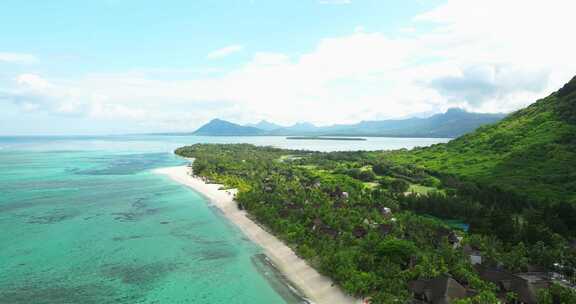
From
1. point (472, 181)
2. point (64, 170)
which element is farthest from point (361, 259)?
point (64, 170)

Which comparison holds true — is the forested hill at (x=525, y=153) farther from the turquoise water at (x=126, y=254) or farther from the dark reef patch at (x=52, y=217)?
the dark reef patch at (x=52, y=217)

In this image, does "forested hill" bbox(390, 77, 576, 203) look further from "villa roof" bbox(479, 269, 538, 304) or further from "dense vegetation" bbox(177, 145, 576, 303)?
"villa roof" bbox(479, 269, 538, 304)

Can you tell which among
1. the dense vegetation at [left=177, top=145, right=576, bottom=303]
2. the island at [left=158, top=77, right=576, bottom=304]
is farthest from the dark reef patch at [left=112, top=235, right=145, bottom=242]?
the dense vegetation at [left=177, top=145, right=576, bottom=303]

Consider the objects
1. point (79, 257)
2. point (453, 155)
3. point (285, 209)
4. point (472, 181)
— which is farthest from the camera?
point (453, 155)

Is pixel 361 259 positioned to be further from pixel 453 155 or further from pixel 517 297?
pixel 453 155

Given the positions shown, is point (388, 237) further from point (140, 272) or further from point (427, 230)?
point (140, 272)

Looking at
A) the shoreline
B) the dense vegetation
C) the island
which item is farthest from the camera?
the shoreline
